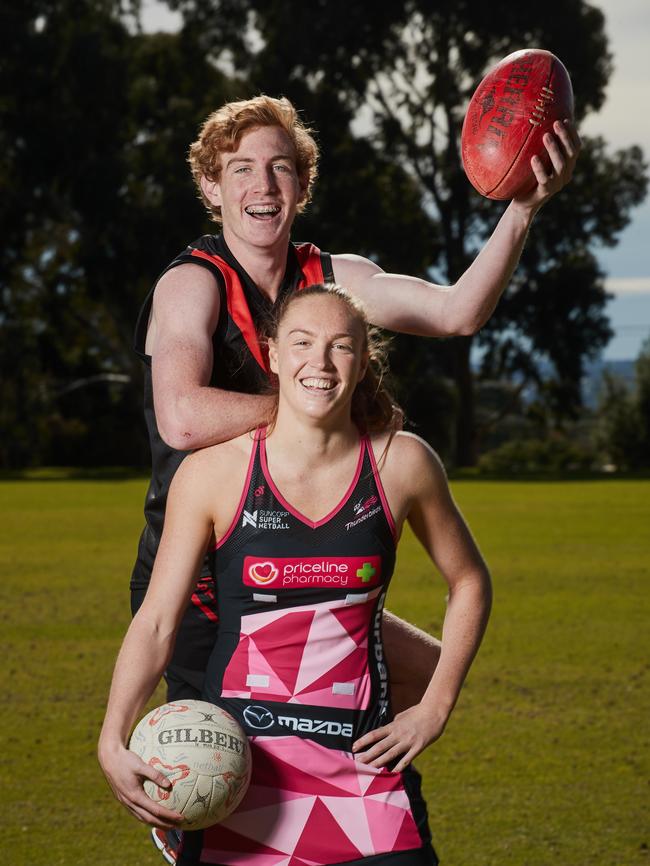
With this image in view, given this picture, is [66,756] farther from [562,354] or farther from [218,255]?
[562,354]

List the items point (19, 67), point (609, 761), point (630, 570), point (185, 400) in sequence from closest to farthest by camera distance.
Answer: point (185, 400) < point (609, 761) < point (630, 570) < point (19, 67)

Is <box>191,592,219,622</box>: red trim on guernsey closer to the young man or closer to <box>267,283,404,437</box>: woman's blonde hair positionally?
the young man

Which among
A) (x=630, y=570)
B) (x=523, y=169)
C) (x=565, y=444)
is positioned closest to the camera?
(x=523, y=169)

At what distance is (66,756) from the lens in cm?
661

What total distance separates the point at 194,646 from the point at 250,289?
3.44 feet

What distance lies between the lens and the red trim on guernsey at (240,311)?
3.65m

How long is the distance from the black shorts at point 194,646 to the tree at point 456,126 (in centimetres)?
3615

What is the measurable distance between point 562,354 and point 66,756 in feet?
126

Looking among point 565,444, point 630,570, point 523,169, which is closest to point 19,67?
point 565,444

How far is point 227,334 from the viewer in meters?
3.68

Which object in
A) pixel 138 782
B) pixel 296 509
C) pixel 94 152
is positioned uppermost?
pixel 94 152

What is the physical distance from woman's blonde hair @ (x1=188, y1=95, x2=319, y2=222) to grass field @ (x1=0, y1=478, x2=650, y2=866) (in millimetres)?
2819

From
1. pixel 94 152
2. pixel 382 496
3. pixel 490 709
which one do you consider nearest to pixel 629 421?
pixel 94 152

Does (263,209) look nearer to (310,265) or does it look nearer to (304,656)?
(310,265)
